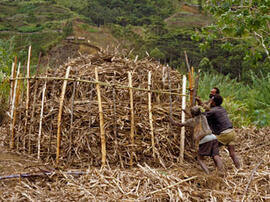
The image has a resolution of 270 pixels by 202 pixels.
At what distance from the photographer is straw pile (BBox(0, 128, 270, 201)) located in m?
3.21

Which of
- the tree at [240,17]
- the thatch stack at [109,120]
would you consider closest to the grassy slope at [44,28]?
the tree at [240,17]

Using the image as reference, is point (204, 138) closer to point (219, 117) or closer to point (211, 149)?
point (211, 149)

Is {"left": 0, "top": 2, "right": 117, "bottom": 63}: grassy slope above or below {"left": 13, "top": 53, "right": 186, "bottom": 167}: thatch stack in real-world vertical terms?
above

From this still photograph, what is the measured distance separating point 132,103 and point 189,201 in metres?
1.69

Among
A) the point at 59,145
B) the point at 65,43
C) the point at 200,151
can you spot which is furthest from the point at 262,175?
the point at 65,43

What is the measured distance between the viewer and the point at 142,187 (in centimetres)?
341

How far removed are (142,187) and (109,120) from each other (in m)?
1.28

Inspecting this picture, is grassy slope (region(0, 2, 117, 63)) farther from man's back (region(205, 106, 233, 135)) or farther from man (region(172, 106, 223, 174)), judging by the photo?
man (region(172, 106, 223, 174))

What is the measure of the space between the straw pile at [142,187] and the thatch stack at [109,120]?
1.62 feet

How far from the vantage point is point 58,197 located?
323 cm

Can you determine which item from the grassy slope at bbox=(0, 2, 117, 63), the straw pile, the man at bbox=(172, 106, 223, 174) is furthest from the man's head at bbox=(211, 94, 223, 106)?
the grassy slope at bbox=(0, 2, 117, 63)

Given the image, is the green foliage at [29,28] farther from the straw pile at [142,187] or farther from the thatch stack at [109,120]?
the straw pile at [142,187]

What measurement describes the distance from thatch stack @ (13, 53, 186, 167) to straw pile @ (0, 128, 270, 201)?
1.62 feet

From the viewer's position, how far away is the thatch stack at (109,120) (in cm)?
435
